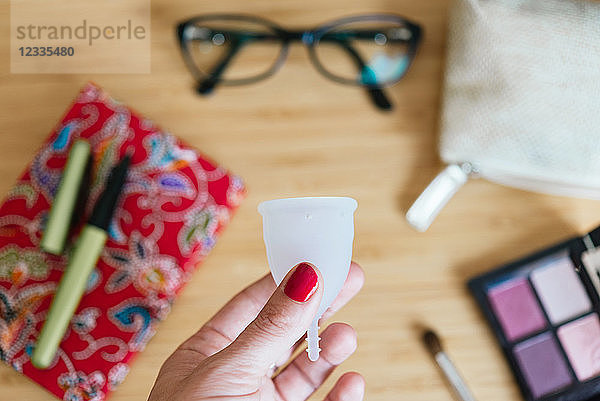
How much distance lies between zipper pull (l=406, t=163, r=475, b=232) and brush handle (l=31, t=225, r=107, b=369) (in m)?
0.30

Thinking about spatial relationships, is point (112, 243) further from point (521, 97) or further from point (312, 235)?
point (521, 97)

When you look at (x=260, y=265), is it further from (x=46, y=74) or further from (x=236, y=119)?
(x=46, y=74)

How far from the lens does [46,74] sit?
2.01ft

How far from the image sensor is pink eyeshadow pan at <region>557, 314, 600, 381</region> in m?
0.56

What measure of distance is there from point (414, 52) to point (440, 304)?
0.84 ft

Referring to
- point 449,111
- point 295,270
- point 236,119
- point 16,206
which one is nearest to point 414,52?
point 449,111

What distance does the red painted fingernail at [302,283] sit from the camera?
37 cm

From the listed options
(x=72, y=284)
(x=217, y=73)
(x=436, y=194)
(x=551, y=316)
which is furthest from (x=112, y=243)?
(x=551, y=316)

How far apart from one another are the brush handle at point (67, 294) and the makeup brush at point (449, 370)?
33cm

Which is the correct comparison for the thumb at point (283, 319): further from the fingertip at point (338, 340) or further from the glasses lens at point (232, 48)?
the glasses lens at point (232, 48)

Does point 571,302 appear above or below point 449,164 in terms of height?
below

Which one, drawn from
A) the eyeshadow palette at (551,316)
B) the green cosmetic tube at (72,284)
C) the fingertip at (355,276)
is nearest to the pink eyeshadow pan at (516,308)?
the eyeshadow palette at (551,316)

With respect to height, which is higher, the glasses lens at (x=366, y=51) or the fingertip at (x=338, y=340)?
the glasses lens at (x=366, y=51)

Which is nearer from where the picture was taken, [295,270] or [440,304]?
[295,270]
